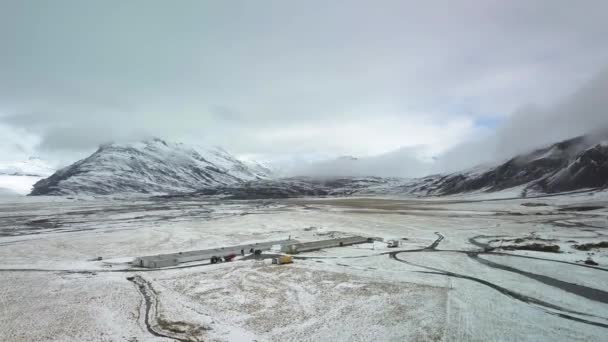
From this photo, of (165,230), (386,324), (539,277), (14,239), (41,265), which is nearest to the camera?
(386,324)

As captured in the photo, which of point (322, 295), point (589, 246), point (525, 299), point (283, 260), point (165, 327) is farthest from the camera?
point (589, 246)

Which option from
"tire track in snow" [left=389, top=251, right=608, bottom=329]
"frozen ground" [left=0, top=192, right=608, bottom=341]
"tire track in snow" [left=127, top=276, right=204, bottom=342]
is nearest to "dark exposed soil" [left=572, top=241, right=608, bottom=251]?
"frozen ground" [left=0, top=192, right=608, bottom=341]

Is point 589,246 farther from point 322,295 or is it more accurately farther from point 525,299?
point 322,295

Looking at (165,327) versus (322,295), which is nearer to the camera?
(165,327)

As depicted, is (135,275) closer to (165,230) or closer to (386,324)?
(386,324)

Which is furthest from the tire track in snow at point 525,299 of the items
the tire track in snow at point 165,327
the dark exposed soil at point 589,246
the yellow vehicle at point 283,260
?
the tire track in snow at point 165,327

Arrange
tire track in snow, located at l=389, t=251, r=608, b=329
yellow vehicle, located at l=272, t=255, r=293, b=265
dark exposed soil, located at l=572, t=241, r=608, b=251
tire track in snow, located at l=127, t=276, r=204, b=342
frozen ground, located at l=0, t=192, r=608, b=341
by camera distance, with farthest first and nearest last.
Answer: dark exposed soil, located at l=572, t=241, r=608, b=251, yellow vehicle, located at l=272, t=255, r=293, b=265, tire track in snow, located at l=389, t=251, r=608, b=329, frozen ground, located at l=0, t=192, r=608, b=341, tire track in snow, located at l=127, t=276, r=204, b=342

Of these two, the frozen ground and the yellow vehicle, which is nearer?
the frozen ground

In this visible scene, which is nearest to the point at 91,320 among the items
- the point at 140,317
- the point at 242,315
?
the point at 140,317

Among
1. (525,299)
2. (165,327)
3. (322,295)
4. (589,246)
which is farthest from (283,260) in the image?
(589,246)

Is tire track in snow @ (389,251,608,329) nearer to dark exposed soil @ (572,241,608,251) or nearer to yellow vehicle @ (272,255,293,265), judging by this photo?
yellow vehicle @ (272,255,293,265)

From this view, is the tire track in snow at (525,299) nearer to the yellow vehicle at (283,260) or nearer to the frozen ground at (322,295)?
the frozen ground at (322,295)
